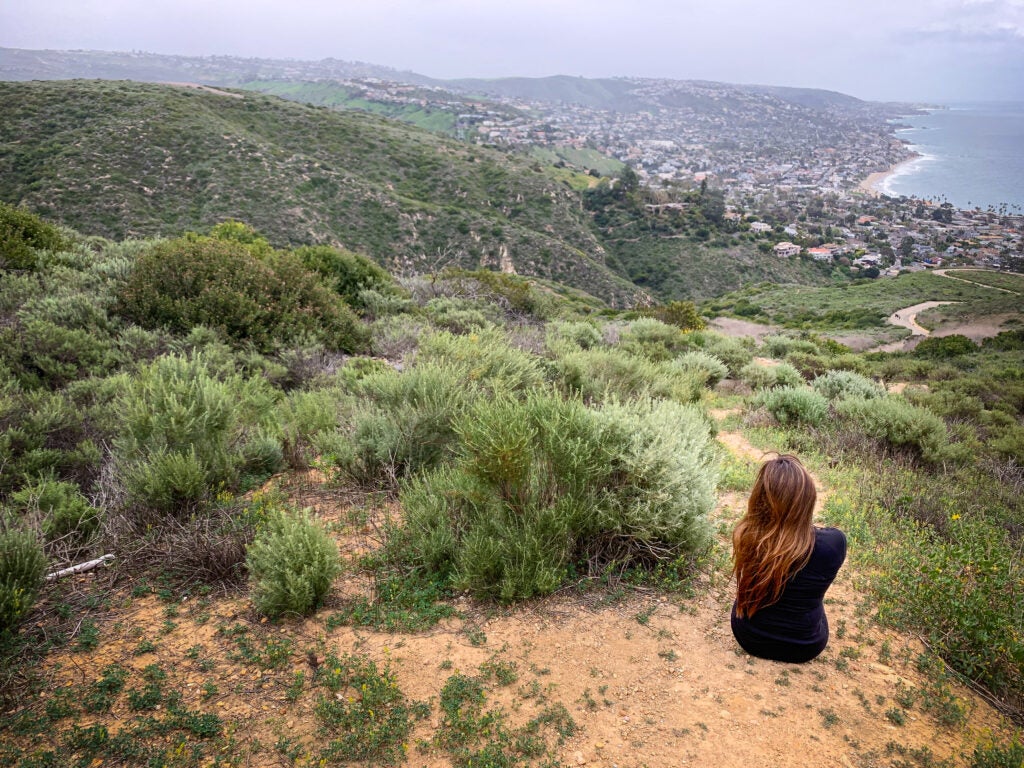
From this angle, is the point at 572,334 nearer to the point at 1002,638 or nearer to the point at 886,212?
the point at 1002,638

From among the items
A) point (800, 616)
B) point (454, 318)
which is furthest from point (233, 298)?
point (800, 616)

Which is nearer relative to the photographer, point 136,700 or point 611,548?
point 136,700

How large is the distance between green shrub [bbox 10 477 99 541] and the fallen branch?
1.00 ft

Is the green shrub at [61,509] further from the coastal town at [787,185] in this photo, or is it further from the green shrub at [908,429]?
the coastal town at [787,185]

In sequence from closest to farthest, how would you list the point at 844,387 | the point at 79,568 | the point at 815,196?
the point at 79,568
the point at 844,387
the point at 815,196

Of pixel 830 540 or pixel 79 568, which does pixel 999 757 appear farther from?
pixel 79 568

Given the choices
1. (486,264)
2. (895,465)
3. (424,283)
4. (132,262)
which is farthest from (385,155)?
(895,465)

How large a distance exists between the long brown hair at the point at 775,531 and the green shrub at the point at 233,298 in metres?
8.23

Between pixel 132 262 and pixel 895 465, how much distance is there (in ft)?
42.9

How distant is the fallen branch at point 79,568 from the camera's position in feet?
11.3

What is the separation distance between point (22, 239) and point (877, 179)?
6771 inches

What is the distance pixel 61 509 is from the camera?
3.95m

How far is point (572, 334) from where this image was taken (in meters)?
11.6

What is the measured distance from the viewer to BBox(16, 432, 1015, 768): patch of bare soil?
8.55ft
